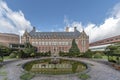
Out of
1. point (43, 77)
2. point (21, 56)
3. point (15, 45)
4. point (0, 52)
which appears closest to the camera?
point (43, 77)

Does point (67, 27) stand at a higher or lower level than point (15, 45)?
higher

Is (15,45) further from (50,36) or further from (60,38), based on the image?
(60,38)

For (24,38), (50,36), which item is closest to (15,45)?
(24,38)

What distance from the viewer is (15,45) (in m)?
52.2

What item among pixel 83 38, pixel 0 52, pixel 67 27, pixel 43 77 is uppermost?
pixel 67 27

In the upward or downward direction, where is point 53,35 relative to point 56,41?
upward

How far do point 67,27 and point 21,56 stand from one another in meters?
44.0

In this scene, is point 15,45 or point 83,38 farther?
point 83,38

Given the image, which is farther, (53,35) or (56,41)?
(53,35)

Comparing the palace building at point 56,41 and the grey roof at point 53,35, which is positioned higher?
the grey roof at point 53,35

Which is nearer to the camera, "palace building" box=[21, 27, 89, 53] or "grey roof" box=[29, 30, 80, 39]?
"palace building" box=[21, 27, 89, 53]

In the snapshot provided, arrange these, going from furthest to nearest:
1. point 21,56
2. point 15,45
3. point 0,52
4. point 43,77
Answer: point 15,45
point 21,56
point 0,52
point 43,77

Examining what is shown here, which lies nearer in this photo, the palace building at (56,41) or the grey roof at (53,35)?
the palace building at (56,41)

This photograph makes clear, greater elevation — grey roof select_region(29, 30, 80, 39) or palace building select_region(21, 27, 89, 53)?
grey roof select_region(29, 30, 80, 39)
